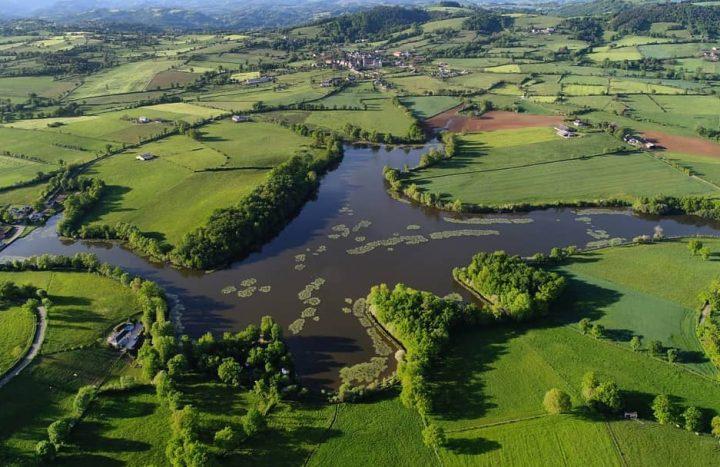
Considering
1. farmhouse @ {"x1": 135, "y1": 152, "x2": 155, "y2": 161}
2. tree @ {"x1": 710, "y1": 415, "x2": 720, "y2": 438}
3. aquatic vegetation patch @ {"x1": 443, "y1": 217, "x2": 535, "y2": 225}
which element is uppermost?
farmhouse @ {"x1": 135, "y1": 152, "x2": 155, "y2": 161}

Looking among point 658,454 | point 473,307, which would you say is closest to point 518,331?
point 473,307

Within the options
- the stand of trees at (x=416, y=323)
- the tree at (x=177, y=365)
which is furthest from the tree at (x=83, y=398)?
the stand of trees at (x=416, y=323)

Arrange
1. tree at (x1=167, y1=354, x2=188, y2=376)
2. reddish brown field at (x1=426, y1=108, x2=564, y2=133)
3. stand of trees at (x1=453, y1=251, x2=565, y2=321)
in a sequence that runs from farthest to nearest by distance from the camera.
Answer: reddish brown field at (x1=426, y1=108, x2=564, y2=133)
stand of trees at (x1=453, y1=251, x2=565, y2=321)
tree at (x1=167, y1=354, x2=188, y2=376)

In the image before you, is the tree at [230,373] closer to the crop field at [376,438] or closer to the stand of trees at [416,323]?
the crop field at [376,438]

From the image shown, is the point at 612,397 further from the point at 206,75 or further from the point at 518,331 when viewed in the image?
the point at 206,75

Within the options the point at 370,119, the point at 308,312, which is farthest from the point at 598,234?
the point at 370,119

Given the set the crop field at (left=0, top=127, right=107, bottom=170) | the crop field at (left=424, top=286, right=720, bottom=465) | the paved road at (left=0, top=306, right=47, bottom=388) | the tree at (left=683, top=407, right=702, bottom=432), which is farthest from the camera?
the crop field at (left=0, top=127, right=107, bottom=170)

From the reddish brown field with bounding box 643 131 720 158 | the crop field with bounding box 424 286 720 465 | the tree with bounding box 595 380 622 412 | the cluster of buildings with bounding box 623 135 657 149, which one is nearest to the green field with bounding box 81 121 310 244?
the crop field with bounding box 424 286 720 465

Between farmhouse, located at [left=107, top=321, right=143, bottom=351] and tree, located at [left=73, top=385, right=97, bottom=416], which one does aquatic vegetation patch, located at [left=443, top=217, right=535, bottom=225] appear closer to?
farmhouse, located at [left=107, top=321, right=143, bottom=351]
